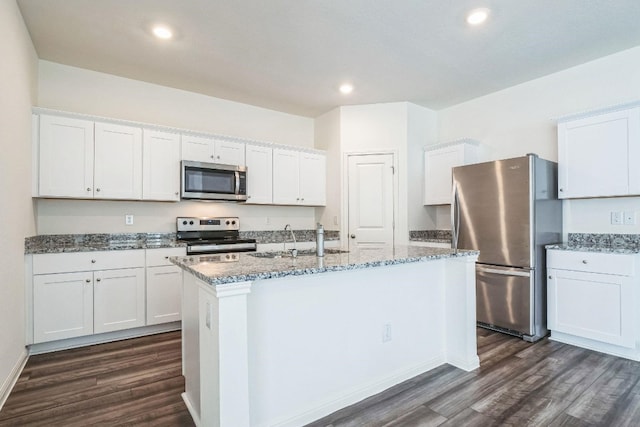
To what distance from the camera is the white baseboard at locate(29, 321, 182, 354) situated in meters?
2.94

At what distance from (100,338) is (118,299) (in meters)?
0.39

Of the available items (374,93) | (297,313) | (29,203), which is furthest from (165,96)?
(297,313)

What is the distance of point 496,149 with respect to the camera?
4188mm

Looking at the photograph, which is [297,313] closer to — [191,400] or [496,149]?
[191,400]

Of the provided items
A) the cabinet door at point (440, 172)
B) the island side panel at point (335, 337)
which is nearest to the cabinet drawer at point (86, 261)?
the island side panel at point (335, 337)

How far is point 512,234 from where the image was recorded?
3.28 m

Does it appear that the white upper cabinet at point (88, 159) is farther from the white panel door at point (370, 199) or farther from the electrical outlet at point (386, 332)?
the electrical outlet at point (386, 332)

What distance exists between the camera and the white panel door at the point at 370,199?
4.52 meters

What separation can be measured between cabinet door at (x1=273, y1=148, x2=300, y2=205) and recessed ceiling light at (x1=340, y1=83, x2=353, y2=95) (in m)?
1.04

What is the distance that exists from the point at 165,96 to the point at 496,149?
4.04 metres

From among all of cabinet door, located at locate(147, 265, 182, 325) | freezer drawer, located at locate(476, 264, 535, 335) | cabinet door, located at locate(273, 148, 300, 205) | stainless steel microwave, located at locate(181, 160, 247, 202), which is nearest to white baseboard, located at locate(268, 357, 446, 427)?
freezer drawer, located at locate(476, 264, 535, 335)

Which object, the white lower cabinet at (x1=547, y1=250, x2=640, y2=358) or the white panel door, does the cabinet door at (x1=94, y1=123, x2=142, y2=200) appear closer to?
the white panel door

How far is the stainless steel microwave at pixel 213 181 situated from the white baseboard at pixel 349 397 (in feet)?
8.59

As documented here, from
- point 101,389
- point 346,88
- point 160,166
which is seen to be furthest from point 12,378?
point 346,88
